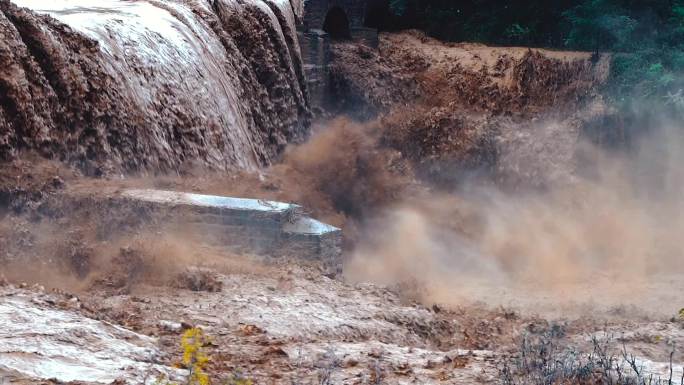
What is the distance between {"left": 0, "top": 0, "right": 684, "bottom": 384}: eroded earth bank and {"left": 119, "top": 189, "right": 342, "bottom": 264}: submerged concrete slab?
137 millimetres

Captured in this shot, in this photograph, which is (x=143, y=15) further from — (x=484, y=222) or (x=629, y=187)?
(x=629, y=187)

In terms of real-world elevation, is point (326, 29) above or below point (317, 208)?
above

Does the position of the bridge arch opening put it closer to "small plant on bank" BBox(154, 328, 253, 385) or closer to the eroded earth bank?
the eroded earth bank

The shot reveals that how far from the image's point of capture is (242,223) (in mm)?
9391

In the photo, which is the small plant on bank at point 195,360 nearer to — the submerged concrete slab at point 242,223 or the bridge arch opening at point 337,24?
the submerged concrete slab at point 242,223

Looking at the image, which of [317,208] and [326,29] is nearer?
[317,208]

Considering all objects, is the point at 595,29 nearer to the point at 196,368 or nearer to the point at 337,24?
the point at 337,24

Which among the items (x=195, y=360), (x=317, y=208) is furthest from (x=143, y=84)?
(x=195, y=360)

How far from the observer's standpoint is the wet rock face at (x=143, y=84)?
959cm

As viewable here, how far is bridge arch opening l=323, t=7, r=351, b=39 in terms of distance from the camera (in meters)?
23.2

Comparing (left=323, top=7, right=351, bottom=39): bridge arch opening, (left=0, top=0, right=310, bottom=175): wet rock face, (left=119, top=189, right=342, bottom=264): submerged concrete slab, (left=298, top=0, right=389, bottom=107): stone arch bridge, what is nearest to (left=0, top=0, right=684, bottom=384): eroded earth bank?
(left=0, top=0, right=310, bottom=175): wet rock face

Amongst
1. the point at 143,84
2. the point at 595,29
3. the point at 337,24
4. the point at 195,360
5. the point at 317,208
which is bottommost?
the point at 317,208

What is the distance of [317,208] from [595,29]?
10.5 metres

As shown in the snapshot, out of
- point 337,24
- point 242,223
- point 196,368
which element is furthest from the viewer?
point 337,24
